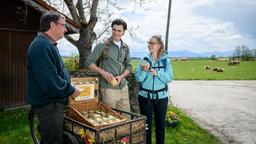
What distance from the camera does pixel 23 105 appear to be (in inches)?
456

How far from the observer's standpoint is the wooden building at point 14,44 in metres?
10.8

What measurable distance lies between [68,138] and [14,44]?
7.42 metres

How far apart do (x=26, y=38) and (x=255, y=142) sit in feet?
24.7

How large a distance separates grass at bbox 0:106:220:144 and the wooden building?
1.01 metres

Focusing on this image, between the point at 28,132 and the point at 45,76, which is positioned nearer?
the point at 45,76

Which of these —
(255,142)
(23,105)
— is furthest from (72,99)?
(23,105)

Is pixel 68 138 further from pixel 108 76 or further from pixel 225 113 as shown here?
pixel 225 113

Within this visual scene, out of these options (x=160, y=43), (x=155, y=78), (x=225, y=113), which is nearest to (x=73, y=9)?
(x=225, y=113)

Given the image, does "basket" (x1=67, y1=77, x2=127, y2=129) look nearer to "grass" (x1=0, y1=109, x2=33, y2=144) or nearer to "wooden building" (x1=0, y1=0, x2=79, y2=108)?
"grass" (x1=0, y1=109, x2=33, y2=144)

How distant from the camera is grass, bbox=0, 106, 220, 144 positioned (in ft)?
26.0

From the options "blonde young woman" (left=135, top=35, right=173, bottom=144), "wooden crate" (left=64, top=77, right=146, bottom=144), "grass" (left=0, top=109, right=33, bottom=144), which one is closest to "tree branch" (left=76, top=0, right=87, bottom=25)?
"grass" (left=0, top=109, right=33, bottom=144)

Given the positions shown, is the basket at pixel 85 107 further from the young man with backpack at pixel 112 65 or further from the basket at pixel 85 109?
the young man with backpack at pixel 112 65

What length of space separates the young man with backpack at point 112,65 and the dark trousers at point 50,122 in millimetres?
1369

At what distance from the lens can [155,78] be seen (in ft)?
20.4
